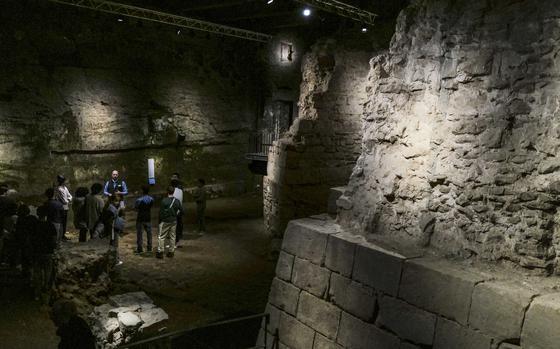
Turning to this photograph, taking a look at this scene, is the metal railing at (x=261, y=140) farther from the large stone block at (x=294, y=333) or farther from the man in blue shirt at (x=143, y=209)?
the large stone block at (x=294, y=333)

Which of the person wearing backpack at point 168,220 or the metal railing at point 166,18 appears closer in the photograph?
the person wearing backpack at point 168,220

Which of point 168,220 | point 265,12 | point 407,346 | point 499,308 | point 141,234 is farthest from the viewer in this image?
point 265,12

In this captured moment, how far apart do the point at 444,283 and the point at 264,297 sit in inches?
185

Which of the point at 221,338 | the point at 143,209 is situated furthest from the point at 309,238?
the point at 143,209

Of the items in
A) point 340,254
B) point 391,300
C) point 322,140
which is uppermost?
point 322,140

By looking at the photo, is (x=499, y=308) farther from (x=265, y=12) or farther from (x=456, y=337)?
(x=265, y=12)

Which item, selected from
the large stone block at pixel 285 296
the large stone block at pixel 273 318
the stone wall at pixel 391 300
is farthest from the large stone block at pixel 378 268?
the large stone block at pixel 273 318

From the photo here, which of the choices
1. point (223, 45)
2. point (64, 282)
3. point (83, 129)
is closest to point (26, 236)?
point (64, 282)

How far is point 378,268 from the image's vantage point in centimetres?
330

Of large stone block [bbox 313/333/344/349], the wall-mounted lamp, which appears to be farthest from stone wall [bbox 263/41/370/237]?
large stone block [bbox 313/333/344/349]

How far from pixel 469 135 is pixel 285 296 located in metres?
2.10

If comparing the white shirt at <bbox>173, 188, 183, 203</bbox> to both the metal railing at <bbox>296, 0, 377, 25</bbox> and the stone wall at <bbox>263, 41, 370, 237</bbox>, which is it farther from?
the metal railing at <bbox>296, 0, 377, 25</bbox>

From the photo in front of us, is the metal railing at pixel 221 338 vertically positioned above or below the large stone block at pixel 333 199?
below

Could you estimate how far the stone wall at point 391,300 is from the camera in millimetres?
2555
